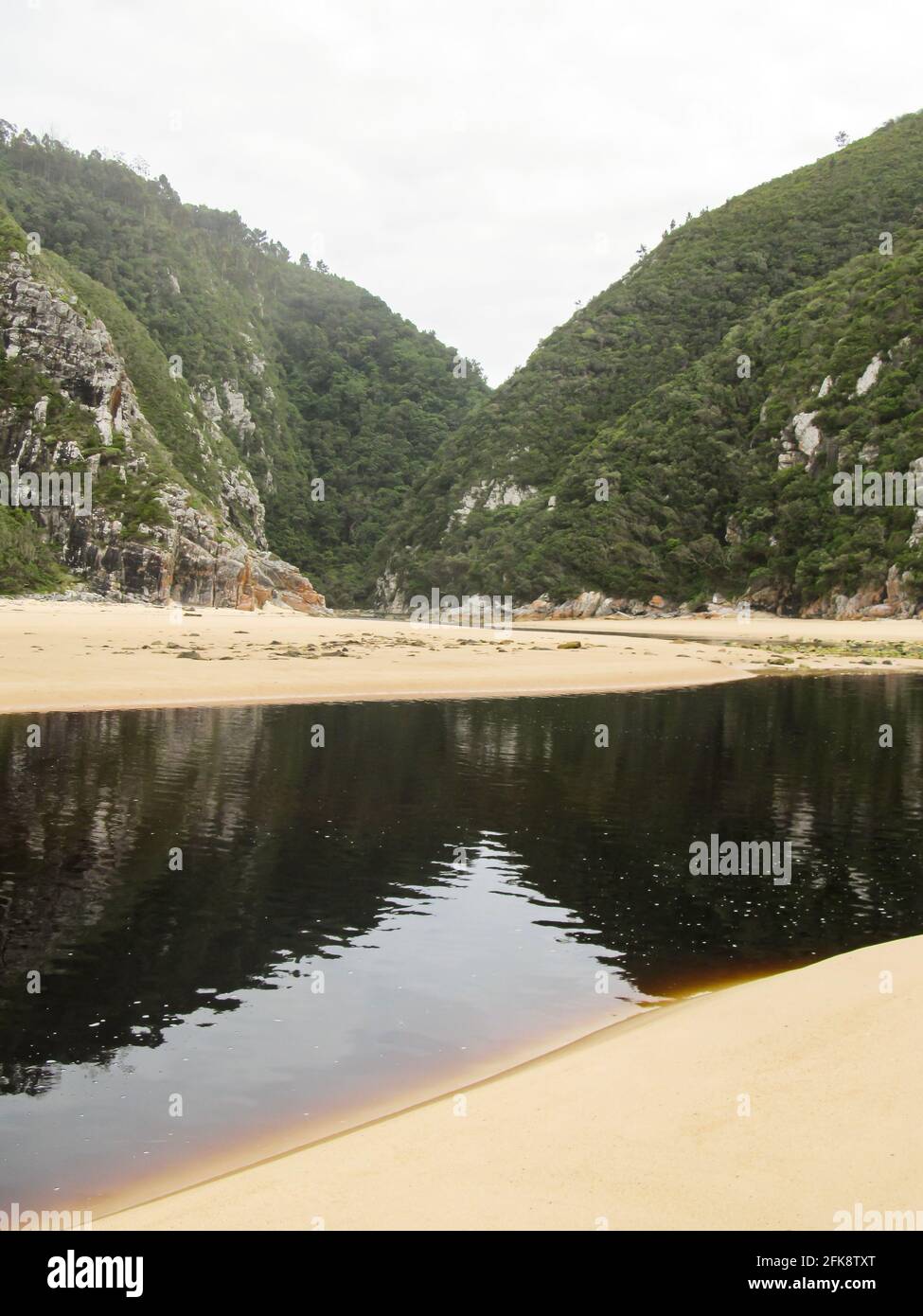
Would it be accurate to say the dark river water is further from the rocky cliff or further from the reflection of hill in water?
the rocky cliff

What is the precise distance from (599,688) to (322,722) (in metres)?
14.0

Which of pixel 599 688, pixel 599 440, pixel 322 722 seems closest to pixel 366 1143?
pixel 322 722

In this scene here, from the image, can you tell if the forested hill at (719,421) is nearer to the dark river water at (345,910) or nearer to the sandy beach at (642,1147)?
the dark river water at (345,910)

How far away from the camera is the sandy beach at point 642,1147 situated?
18.4 feet

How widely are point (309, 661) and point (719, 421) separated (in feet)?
294

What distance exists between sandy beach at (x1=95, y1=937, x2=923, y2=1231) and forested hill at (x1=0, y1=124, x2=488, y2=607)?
420 feet

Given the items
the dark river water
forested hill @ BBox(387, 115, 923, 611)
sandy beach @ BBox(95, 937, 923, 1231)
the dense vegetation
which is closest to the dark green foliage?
the dense vegetation

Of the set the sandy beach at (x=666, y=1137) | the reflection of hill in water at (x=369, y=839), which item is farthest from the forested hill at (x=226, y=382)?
the sandy beach at (x=666, y=1137)

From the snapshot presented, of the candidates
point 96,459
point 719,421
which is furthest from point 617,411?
point 96,459

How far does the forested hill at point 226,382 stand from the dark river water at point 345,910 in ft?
378

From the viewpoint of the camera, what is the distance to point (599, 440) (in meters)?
126

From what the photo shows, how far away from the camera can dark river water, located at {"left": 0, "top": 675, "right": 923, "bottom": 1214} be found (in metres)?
7.61

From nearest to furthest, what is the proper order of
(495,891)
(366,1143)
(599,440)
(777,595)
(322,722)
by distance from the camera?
(366,1143), (495,891), (322,722), (777,595), (599,440)
